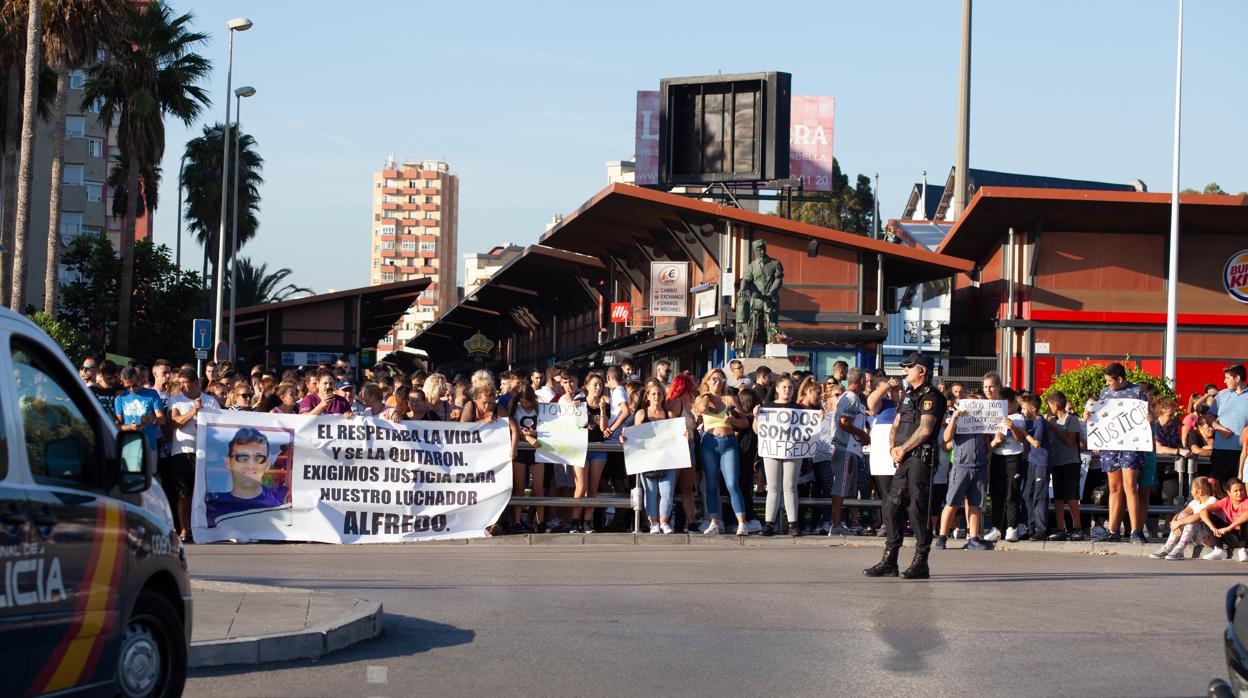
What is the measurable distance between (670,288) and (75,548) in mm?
35661

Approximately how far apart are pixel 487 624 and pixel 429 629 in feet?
1.32

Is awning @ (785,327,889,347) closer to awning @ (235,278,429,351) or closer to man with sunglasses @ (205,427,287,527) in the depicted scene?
man with sunglasses @ (205,427,287,527)

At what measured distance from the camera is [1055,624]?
1038 cm

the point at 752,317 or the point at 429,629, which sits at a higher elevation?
the point at 752,317

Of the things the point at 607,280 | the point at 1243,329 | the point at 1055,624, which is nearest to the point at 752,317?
the point at 1243,329

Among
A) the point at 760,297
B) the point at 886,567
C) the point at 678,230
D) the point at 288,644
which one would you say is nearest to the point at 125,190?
the point at 678,230

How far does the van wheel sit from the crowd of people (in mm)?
9762

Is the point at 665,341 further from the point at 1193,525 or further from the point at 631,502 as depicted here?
the point at 1193,525

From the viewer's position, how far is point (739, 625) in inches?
397

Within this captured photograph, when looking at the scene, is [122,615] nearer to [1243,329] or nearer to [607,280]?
[1243,329]

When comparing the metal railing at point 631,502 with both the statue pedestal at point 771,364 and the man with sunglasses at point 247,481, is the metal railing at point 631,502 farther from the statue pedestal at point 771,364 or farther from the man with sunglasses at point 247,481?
the statue pedestal at point 771,364

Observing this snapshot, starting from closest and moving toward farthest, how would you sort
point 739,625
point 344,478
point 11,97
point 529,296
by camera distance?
1. point 739,625
2. point 344,478
3. point 11,97
4. point 529,296

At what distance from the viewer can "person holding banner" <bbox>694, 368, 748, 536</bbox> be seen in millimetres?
17047

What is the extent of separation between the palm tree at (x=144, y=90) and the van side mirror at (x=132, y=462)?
41.6m
